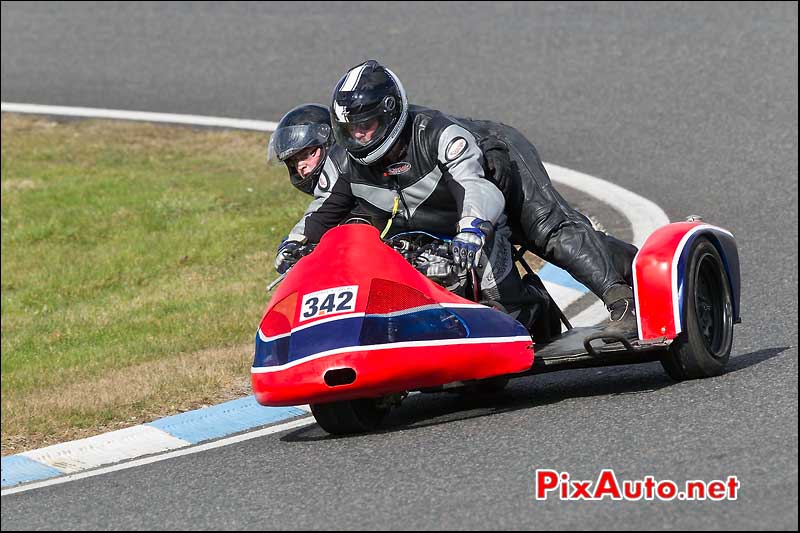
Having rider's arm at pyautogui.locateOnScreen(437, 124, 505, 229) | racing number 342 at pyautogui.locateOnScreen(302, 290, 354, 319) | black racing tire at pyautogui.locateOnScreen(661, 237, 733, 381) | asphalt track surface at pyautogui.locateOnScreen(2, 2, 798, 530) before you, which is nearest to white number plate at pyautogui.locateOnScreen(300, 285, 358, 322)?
racing number 342 at pyautogui.locateOnScreen(302, 290, 354, 319)

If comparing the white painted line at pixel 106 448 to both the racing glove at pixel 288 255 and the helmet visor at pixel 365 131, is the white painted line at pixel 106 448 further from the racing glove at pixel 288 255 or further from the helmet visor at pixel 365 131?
the helmet visor at pixel 365 131

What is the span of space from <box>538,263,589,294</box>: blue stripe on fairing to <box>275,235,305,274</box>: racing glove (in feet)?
7.25

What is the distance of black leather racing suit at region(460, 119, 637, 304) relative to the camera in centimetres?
656

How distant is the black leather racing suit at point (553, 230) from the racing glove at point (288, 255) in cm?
98

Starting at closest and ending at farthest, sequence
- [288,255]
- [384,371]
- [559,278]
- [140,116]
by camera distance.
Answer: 1. [384,371]
2. [288,255]
3. [559,278]
4. [140,116]

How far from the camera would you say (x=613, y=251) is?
6742 mm

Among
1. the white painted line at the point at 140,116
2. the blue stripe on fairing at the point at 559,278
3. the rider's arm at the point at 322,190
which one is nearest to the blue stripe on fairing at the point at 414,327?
the rider's arm at the point at 322,190

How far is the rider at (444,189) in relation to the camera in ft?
20.8

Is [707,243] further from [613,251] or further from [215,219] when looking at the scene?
[215,219]

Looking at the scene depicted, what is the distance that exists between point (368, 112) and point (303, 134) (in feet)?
2.05

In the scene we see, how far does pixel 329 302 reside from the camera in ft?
19.0

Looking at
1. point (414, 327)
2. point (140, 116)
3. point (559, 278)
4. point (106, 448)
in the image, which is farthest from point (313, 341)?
point (140, 116)

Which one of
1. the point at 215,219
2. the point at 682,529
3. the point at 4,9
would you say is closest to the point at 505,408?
the point at 682,529

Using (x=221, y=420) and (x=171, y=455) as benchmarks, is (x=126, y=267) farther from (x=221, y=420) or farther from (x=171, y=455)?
(x=171, y=455)
